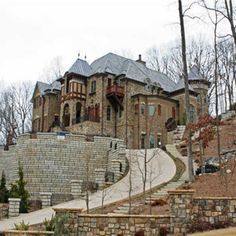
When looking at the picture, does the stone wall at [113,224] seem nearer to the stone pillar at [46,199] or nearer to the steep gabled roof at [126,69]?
the stone pillar at [46,199]

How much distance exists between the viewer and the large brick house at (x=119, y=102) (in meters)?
37.1

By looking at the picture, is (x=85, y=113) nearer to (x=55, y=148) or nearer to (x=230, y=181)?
(x=55, y=148)

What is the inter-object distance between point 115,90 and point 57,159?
45.0 ft

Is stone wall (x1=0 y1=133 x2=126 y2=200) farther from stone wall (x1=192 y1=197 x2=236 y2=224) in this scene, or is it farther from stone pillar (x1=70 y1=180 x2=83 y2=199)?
stone wall (x1=192 y1=197 x2=236 y2=224)

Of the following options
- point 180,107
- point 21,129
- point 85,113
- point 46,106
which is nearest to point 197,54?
point 180,107

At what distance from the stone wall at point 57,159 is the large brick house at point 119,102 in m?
10.1

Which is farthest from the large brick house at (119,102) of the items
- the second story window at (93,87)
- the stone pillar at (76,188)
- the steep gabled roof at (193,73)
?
the stone pillar at (76,188)

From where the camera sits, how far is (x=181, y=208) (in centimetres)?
1156

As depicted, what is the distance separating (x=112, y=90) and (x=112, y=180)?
14.4 m

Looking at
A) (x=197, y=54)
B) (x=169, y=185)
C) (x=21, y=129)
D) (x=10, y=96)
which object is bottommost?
(x=169, y=185)

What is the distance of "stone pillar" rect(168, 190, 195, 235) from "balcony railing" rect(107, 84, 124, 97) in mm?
25684

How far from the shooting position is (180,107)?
132 ft

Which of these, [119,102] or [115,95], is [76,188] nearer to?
[115,95]

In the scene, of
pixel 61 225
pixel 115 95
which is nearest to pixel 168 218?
pixel 61 225
